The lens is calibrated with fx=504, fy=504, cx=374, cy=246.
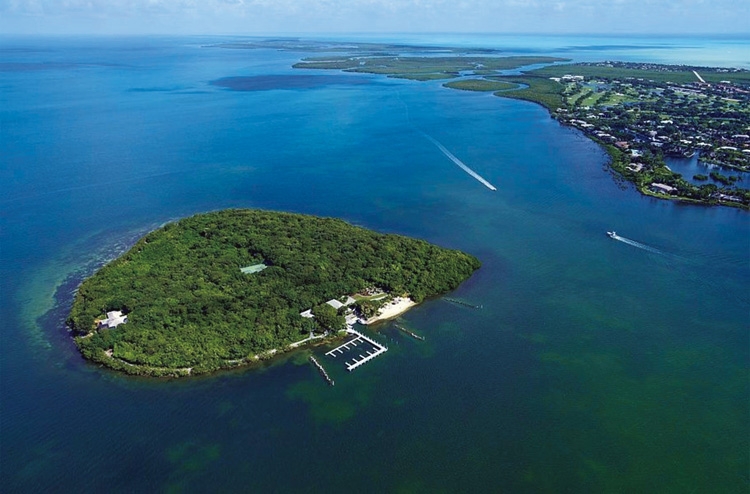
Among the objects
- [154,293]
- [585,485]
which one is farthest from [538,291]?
[154,293]

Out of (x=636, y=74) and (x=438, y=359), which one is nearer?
(x=438, y=359)

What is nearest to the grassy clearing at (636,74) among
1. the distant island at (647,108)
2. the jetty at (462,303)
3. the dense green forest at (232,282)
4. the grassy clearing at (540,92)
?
the distant island at (647,108)

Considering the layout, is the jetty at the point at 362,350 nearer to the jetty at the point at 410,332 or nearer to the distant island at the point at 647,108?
the jetty at the point at 410,332

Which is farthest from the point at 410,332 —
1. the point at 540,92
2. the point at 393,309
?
the point at 540,92

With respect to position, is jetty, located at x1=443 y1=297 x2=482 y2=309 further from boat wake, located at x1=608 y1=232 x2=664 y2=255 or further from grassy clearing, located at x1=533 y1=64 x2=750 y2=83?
grassy clearing, located at x1=533 y1=64 x2=750 y2=83

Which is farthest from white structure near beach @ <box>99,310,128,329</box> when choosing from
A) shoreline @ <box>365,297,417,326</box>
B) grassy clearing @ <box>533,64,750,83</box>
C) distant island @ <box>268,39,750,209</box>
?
grassy clearing @ <box>533,64,750,83</box>

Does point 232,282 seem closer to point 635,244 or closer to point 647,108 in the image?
point 635,244

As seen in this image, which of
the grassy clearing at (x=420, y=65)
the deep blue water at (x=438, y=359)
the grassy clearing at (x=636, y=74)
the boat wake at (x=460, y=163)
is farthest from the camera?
the grassy clearing at (x=420, y=65)
